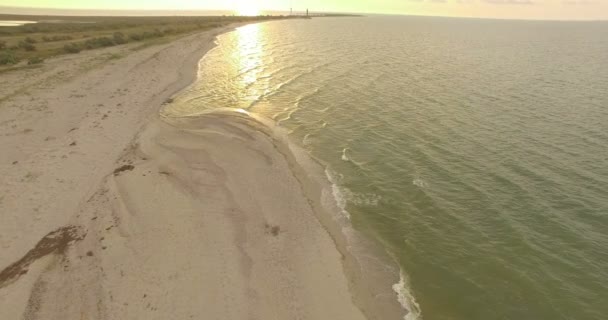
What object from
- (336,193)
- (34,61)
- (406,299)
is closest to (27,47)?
(34,61)

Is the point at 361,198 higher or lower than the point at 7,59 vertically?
lower

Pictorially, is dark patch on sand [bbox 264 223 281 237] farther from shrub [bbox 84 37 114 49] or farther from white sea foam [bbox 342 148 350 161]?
shrub [bbox 84 37 114 49]

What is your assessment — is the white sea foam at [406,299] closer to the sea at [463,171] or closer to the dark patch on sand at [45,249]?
the sea at [463,171]

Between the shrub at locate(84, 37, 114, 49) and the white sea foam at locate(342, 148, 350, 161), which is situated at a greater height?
the shrub at locate(84, 37, 114, 49)

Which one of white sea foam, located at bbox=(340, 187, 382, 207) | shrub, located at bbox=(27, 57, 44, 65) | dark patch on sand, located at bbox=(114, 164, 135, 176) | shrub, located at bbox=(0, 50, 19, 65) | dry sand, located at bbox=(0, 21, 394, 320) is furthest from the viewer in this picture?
shrub, located at bbox=(27, 57, 44, 65)

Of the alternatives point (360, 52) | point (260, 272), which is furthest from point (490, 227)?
point (360, 52)

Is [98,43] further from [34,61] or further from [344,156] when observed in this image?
[344,156]

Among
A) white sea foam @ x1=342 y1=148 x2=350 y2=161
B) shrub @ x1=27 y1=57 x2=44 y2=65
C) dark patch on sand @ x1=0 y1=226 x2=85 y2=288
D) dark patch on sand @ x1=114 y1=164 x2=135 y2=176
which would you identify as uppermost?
shrub @ x1=27 y1=57 x2=44 y2=65

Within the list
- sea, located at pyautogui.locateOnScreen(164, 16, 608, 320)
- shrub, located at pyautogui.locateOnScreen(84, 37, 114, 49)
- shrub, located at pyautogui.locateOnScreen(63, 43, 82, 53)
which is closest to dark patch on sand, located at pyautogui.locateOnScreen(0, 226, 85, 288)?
sea, located at pyautogui.locateOnScreen(164, 16, 608, 320)
